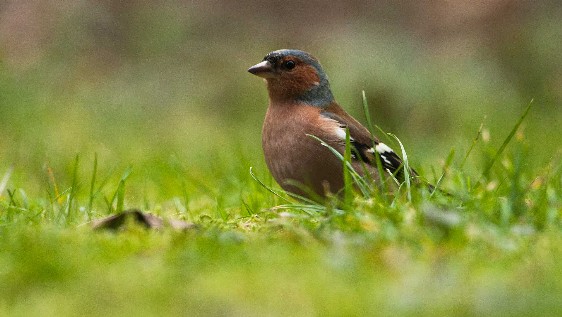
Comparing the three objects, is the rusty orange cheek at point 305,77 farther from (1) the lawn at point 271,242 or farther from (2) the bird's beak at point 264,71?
(1) the lawn at point 271,242

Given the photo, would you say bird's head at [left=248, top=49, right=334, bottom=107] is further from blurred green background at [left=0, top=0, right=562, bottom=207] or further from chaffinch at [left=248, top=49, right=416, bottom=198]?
blurred green background at [left=0, top=0, right=562, bottom=207]

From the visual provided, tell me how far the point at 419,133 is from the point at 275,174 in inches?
166

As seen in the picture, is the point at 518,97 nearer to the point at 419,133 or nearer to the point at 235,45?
the point at 419,133

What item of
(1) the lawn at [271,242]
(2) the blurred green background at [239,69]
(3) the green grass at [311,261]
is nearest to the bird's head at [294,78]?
(1) the lawn at [271,242]

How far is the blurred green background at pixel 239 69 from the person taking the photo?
27.6 ft

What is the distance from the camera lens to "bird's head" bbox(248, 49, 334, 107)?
17.2 feet

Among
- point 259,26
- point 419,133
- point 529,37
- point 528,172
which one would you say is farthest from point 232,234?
point 259,26

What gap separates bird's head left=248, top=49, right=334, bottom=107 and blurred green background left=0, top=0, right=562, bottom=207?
192cm

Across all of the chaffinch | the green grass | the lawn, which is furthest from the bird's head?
the green grass

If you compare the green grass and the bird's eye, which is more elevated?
the bird's eye

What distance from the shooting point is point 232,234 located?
3293mm

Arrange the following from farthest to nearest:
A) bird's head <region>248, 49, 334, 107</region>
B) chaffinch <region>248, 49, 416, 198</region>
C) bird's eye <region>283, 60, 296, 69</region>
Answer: bird's eye <region>283, 60, 296, 69</region>
bird's head <region>248, 49, 334, 107</region>
chaffinch <region>248, 49, 416, 198</region>

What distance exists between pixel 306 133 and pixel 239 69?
5.83 m

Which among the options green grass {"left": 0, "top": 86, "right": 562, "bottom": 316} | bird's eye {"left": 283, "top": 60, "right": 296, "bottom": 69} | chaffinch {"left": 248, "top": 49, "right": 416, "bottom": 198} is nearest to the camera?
green grass {"left": 0, "top": 86, "right": 562, "bottom": 316}
